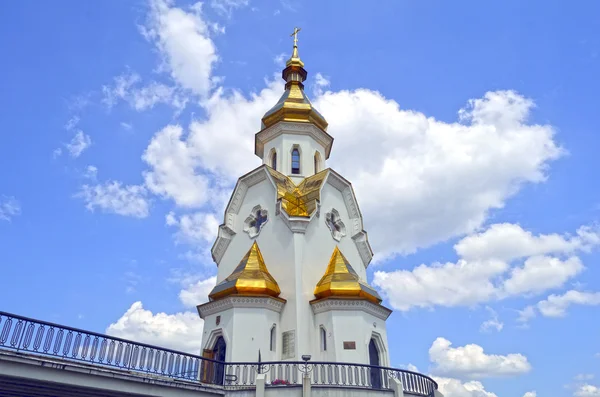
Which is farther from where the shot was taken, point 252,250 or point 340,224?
point 340,224

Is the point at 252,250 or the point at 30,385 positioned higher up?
the point at 252,250

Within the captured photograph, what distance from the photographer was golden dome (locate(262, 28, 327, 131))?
89.5 ft

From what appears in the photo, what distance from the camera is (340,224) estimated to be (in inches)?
954

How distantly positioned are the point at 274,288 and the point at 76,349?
31.0ft

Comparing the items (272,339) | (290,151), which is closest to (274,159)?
(290,151)

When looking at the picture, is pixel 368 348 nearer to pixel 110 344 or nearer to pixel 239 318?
pixel 239 318

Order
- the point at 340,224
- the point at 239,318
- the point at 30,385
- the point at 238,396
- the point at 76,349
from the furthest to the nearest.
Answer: the point at 340,224 → the point at 239,318 → the point at 238,396 → the point at 76,349 → the point at 30,385

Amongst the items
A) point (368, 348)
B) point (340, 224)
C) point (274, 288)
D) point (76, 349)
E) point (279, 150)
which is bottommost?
point (76, 349)

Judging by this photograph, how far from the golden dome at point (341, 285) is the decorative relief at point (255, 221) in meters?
3.68

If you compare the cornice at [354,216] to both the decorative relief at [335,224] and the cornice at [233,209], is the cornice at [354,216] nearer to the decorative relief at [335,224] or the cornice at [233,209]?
the decorative relief at [335,224]

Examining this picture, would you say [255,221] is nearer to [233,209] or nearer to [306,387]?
[233,209]

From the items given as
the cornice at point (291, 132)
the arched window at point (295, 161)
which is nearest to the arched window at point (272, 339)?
the arched window at point (295, 161)

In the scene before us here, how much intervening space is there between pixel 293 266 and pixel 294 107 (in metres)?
10.1

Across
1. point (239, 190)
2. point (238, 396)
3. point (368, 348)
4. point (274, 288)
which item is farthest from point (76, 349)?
point (239, 190)
